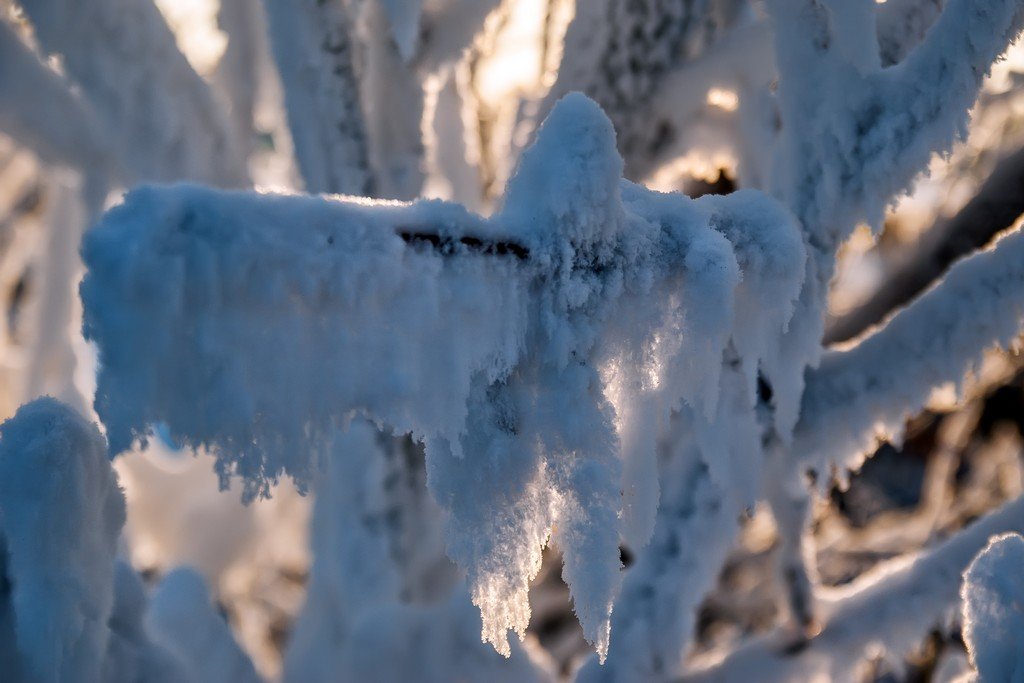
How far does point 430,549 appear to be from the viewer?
193 centimetres

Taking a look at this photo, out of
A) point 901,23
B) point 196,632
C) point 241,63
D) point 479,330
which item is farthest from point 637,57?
point 196,632

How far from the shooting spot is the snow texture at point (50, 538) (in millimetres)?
977

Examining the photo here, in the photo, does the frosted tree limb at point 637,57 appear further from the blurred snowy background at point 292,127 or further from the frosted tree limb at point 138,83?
the frosted tree limb at point 138,83

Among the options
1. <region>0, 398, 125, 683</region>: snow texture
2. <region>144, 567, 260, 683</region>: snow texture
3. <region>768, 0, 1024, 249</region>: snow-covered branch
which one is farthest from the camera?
<region>144, 567, 260, 683</region>: snow texture

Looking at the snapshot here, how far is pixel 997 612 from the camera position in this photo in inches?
41.4

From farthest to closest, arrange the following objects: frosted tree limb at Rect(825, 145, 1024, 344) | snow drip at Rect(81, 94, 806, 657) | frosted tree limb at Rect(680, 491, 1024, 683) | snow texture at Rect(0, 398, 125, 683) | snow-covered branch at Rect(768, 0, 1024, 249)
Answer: frosted tree limb at Rect(825, 145, 1024, 344) → frosted tree limb at Rect(680, 491, 1024, 683) → snow-covered branch at Rect(768, 0, 1024, 249) → snow texture at Rect(0, 398, 125, 683) → snow drip at Rect(81, 94, 806, 657)

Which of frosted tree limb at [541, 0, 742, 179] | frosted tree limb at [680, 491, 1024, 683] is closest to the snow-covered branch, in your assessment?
frosted tree limb at [541, 0, 742, 179]

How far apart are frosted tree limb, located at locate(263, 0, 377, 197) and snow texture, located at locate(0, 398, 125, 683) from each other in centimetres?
72

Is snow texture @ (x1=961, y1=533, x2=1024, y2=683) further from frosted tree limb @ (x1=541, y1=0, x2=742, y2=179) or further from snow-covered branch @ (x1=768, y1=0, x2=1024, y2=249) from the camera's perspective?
frosted tree limb @ (x1=541, y1=0, x2=742, y2=179)

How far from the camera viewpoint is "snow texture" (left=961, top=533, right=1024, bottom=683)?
1034mm

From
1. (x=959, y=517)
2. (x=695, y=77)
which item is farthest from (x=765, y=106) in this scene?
(x=959, y=517)

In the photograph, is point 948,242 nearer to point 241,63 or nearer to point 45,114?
point 241,63

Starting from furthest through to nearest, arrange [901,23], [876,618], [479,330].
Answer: [876,618]
[901,23]
[479,330]

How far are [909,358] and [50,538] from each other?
1.28m
